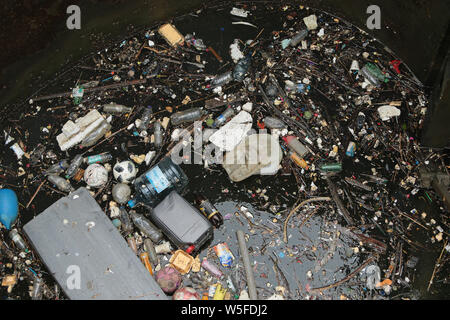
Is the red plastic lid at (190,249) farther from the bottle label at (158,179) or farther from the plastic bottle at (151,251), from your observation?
the bottle label at (158,179)

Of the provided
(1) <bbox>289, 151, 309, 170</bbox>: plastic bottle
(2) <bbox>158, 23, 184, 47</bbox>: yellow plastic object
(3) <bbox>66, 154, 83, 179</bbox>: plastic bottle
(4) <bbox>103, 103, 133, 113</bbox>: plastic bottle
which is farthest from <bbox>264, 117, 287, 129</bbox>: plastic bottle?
(3) <bbox>66, 154, 83, 179</bbox>: plastic bottle

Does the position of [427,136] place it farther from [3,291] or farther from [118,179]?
[3,291]

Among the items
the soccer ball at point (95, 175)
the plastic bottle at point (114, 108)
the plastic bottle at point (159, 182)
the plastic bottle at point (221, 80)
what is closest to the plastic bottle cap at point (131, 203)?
the plastic bottle at point (159, 182)

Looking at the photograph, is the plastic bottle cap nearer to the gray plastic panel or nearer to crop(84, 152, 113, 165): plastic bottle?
the gray plastic panel

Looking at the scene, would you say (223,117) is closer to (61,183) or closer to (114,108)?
(114,108)

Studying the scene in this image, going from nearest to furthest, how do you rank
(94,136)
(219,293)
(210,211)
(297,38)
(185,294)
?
1. (185,294)
2. (219,293)
3. (210,211)
4. (94,136)
5. (297,38)

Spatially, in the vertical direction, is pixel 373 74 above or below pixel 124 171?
above

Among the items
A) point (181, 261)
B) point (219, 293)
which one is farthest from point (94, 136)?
point (219, 293)
